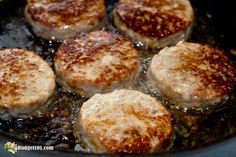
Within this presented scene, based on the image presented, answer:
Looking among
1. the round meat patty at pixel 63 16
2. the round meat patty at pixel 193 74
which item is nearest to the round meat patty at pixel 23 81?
the round meat patty at pixel 63 16

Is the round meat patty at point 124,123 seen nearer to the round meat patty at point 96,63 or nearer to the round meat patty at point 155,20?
the round meat patty at point 96,63

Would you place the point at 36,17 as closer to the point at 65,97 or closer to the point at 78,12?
the point at 78,12

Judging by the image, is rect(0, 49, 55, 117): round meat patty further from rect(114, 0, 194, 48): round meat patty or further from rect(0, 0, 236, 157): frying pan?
rect(114, 0, 194, 48): round meat patty

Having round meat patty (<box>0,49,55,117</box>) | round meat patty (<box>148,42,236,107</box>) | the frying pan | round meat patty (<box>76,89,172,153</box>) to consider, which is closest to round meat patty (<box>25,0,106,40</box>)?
the frying pan

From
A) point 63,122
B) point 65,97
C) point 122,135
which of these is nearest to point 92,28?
point 65,97

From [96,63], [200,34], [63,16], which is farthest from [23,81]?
[200,34]
